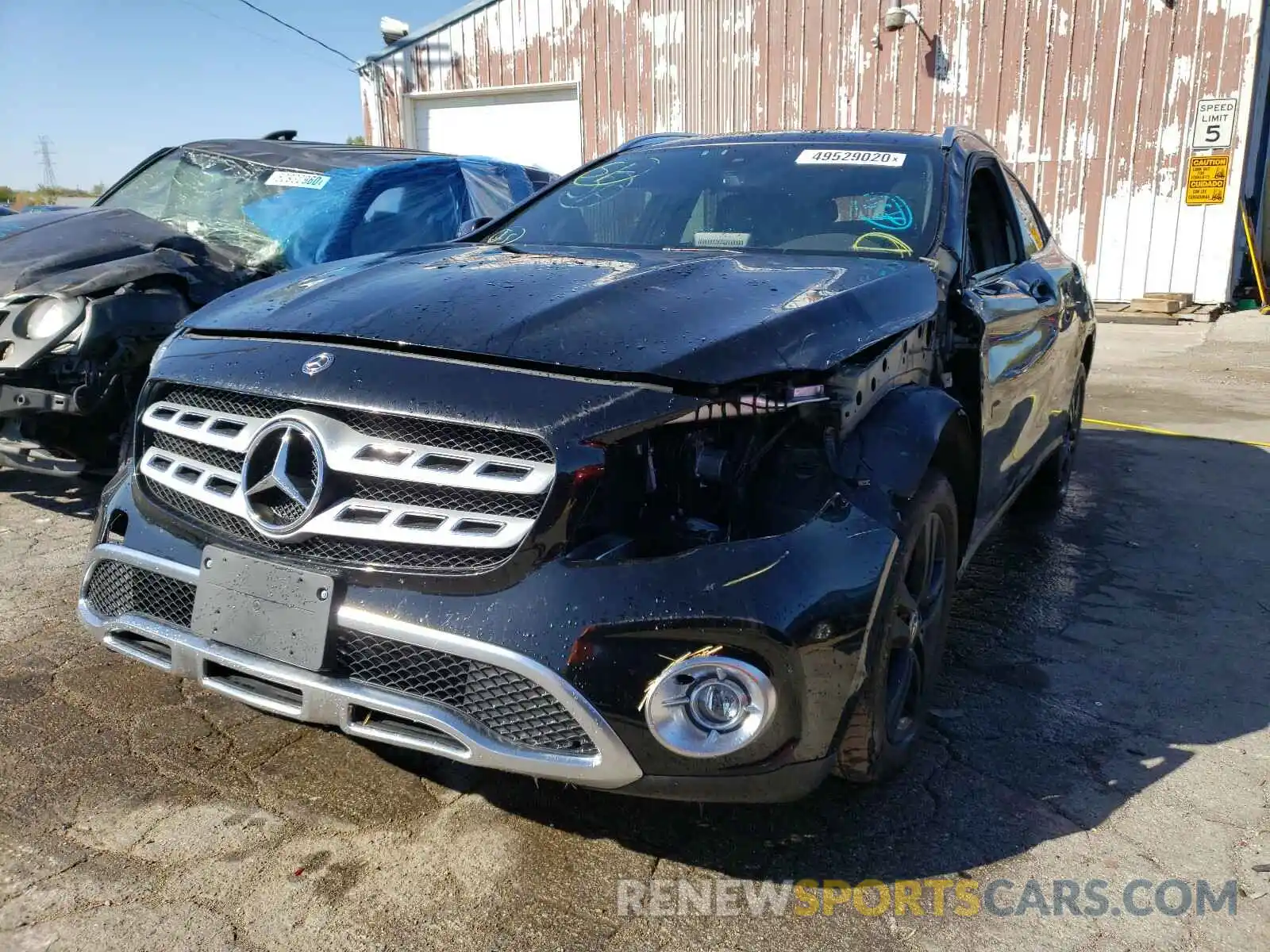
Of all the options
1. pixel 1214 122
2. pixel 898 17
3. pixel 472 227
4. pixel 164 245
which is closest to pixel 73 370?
pixel 164 245

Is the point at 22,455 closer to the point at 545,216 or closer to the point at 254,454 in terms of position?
the point at 545,216

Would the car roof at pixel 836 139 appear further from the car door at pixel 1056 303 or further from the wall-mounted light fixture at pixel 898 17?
the wall-mounted light fixture at pixel 898 17

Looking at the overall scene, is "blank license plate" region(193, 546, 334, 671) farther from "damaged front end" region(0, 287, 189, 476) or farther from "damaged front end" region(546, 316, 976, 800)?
"damaged front end" region(0, 287, 189, 476)

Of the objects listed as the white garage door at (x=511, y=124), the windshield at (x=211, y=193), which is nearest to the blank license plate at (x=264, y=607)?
the windshield at (x=211, y=193)

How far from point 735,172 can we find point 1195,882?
8.23 ft

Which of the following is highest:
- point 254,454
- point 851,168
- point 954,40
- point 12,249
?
point 954,40

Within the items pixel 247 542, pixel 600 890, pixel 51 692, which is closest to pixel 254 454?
pixel 247 542

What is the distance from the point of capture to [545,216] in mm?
3793

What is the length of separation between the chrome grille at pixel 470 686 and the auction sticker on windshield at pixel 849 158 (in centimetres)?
228

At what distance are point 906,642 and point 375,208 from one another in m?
4.18

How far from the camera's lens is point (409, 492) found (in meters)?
2.07

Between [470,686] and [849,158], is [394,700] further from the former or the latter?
[849,158]

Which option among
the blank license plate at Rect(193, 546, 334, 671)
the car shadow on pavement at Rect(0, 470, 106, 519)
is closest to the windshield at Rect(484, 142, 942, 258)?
the blank license plate at Rect(193, 546, 334, 671)

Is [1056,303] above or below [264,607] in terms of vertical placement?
above
